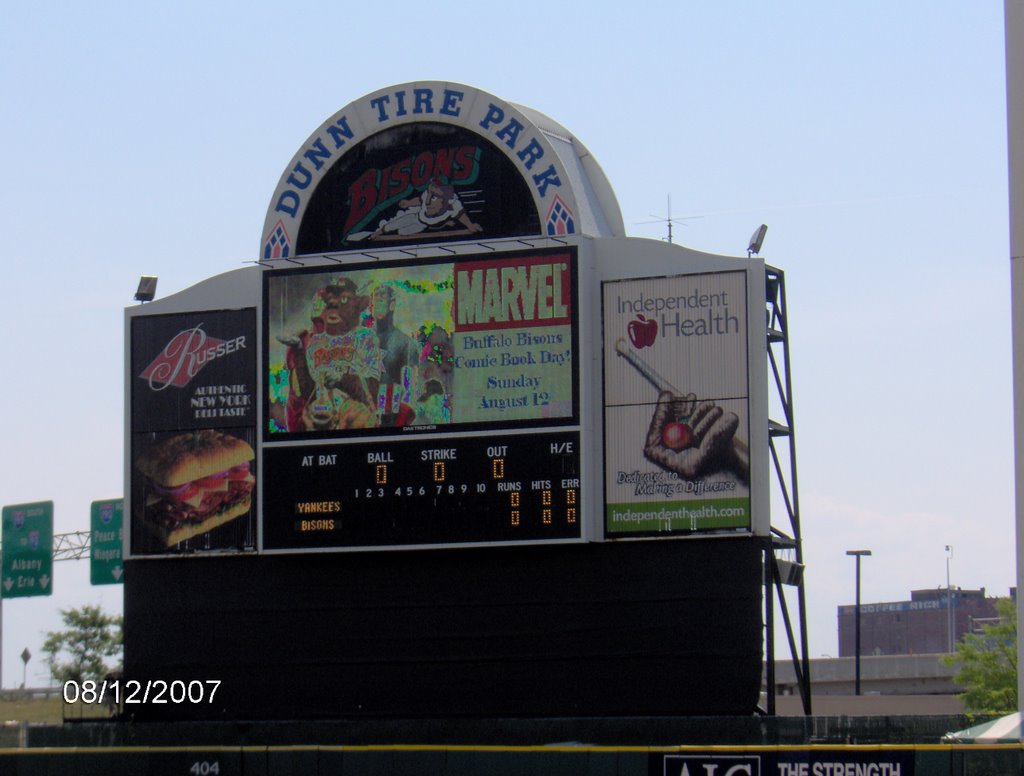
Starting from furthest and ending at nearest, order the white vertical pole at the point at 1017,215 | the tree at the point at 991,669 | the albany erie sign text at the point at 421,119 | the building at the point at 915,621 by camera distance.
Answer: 1. the building at the point at 915,621
2. the tree at the point at 991,669
3. the albany erie sign text at the point at 421,119
4. the white vertical pole at the point at 1017,215

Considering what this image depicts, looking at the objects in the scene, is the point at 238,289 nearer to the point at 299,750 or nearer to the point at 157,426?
the point at 157,426

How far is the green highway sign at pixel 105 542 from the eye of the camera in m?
30.2

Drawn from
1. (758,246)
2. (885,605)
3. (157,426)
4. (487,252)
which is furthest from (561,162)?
(885,605)

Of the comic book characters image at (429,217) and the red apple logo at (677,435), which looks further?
the comic book characters image at (429,217)

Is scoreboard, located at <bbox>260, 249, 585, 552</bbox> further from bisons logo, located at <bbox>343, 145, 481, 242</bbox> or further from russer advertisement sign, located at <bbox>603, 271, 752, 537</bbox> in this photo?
bisons logo, located at <bbox>343, 145, 481, 242</bbox>

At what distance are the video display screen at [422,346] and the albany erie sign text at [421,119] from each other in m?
1.14

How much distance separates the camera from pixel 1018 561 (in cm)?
1900

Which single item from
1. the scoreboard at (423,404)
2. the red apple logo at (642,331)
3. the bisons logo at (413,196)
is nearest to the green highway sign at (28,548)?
the scoreboard at (423,404)

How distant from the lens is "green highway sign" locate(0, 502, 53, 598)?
2914 cm

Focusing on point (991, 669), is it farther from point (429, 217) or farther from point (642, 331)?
point (429, 217)

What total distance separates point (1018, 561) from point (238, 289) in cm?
1133

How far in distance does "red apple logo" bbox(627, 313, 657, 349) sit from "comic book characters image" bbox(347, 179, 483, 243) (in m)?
2.56
